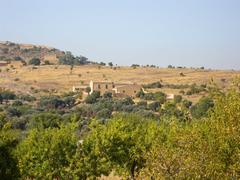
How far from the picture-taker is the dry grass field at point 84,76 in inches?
4941

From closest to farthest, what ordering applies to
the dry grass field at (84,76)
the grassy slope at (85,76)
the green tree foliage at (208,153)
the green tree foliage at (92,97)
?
the green tree foliage at (208,153) → the green tree foliage at (92,97) → the dry grass field at (84,76) → the grassy slope at (85,76)

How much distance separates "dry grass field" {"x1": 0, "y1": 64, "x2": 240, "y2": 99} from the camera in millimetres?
125506

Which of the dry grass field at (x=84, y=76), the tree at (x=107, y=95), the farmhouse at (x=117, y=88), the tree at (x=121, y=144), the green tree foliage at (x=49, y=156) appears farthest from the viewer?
the dry grass field at (x=84, y=76)

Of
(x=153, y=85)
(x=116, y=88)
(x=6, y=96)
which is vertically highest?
(x=153, y=85)

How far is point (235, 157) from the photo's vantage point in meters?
19.1

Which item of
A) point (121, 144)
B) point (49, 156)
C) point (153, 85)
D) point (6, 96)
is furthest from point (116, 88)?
point (49, 156)

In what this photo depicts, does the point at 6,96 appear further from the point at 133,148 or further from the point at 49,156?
the point at 49,156

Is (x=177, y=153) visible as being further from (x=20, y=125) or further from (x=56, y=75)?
(x=56, y=75)

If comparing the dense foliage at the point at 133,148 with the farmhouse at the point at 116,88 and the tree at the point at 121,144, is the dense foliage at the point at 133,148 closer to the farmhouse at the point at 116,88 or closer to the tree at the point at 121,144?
the tree at the point at 121,144

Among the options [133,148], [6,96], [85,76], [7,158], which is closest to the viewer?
[7,158]

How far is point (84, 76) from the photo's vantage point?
5595 inches

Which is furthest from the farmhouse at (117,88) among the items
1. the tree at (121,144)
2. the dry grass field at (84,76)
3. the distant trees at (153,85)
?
the tree at (121,144)

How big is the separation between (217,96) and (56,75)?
12367 centimetres

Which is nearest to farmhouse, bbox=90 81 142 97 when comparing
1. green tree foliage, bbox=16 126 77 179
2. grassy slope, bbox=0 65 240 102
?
grassy slope, bbox=0 65 240 102
